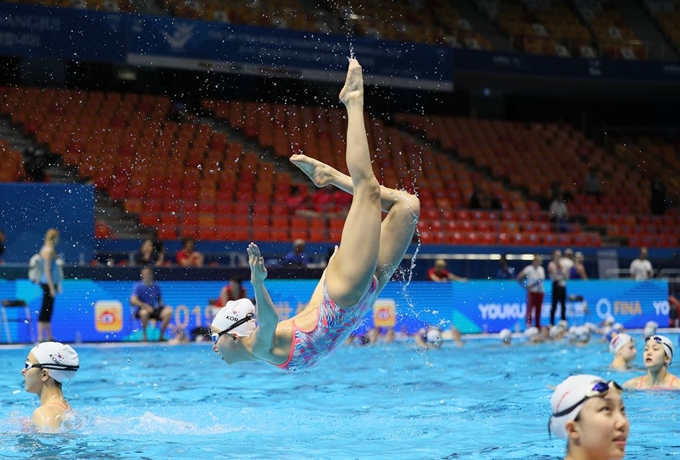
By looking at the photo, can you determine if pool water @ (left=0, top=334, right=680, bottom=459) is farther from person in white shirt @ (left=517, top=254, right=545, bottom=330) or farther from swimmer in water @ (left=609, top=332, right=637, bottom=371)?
person in white shirt @ (left=517, top=254, right=545, bottom=330)

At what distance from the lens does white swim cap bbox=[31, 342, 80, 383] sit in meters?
6.75

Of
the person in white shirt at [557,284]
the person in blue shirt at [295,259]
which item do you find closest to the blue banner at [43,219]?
the person in blue shirt at [295,259]

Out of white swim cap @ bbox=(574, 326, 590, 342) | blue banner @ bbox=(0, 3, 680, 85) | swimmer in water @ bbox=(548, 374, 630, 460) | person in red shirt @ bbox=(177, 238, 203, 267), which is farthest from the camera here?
blue banner @ bbox=(0, 3, 680, 85)

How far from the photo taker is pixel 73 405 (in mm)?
8836

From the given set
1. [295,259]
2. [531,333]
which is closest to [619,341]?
[531,333]

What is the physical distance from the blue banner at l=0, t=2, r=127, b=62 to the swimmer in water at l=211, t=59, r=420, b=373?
47.3 ft

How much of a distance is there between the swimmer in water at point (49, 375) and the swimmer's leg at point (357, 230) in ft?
6.96

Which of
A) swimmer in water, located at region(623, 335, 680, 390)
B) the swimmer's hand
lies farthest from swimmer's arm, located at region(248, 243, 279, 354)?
swimmer in water, located at region(623, 335, 680, 390)

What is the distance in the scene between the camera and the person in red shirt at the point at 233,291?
14.4 meters

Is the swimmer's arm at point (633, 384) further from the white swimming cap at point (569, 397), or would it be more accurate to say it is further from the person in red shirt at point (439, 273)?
the person in red shirt at point (439, 273)

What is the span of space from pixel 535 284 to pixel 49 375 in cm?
1145

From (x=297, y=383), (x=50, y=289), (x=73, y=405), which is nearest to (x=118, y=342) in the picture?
(x=50, y=289)

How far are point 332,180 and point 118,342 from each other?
340 inches

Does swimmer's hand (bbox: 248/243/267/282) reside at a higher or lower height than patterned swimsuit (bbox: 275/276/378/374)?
higher
